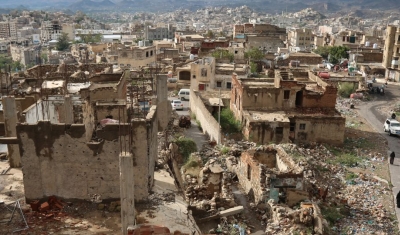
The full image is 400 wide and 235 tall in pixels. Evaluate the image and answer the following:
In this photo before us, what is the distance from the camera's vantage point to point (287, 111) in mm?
26953

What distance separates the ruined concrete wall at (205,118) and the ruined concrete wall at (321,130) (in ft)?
17.4

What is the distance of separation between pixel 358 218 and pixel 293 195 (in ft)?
8.99

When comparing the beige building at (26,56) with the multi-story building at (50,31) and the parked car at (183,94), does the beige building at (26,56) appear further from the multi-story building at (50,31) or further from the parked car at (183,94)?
the parked car at (183,94)

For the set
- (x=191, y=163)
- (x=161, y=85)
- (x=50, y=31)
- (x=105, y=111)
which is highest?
(x=50, y=31)

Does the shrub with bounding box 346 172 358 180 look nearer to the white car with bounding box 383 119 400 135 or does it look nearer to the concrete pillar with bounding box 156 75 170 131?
the white car with bounding box 383 119 400 135

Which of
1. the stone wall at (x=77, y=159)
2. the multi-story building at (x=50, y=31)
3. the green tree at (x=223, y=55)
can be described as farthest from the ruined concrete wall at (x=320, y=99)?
the multi-story building at (x=50, y=31)

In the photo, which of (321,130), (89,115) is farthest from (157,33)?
(89,115)

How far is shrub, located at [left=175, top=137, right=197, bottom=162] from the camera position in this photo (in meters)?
21.6

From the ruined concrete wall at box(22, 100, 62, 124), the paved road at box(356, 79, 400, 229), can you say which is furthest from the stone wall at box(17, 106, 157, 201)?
the paved road at box(356, 79, 400, 229)

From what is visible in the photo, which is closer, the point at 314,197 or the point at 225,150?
the point at 314,197

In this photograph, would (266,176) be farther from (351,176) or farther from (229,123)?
(229,123)

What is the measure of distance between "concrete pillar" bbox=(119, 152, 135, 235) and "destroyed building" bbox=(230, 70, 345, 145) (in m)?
14.2

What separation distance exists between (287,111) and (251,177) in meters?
10.5

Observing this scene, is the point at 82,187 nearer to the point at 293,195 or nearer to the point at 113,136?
the point at 113,136
